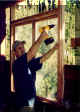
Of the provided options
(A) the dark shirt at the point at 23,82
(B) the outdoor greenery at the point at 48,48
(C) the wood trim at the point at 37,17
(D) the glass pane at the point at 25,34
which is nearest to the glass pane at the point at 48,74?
(B) the outdoor greenery at the point at 48,48

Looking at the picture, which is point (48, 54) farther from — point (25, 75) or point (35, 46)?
point (25, 75)

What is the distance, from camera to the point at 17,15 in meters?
5.75

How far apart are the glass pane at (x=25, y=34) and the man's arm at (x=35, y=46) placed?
0.13 meters

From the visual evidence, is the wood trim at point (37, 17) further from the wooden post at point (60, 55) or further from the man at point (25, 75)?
the man at point (25, 75)

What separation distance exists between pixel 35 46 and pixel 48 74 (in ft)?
2.42

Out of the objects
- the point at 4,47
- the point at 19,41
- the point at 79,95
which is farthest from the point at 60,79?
the point at 4,47

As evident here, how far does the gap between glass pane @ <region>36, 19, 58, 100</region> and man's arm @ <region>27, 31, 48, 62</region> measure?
0.09 meters

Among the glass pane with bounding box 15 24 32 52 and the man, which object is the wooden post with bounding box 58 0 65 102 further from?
the glass pane with bounding box 15 24 32 52

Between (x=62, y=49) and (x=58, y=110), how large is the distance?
129 cm

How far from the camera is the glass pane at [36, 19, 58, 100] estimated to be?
4945 mm

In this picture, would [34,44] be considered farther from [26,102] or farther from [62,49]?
[26,102]

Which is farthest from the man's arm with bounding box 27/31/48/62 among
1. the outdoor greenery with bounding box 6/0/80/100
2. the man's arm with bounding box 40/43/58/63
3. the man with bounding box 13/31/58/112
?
the man's arm with bounding box 40/43/58/63

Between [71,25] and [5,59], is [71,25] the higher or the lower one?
the higher one

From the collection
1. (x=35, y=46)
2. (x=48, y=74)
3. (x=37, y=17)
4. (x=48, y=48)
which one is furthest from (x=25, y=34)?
(x=48, y=74)
